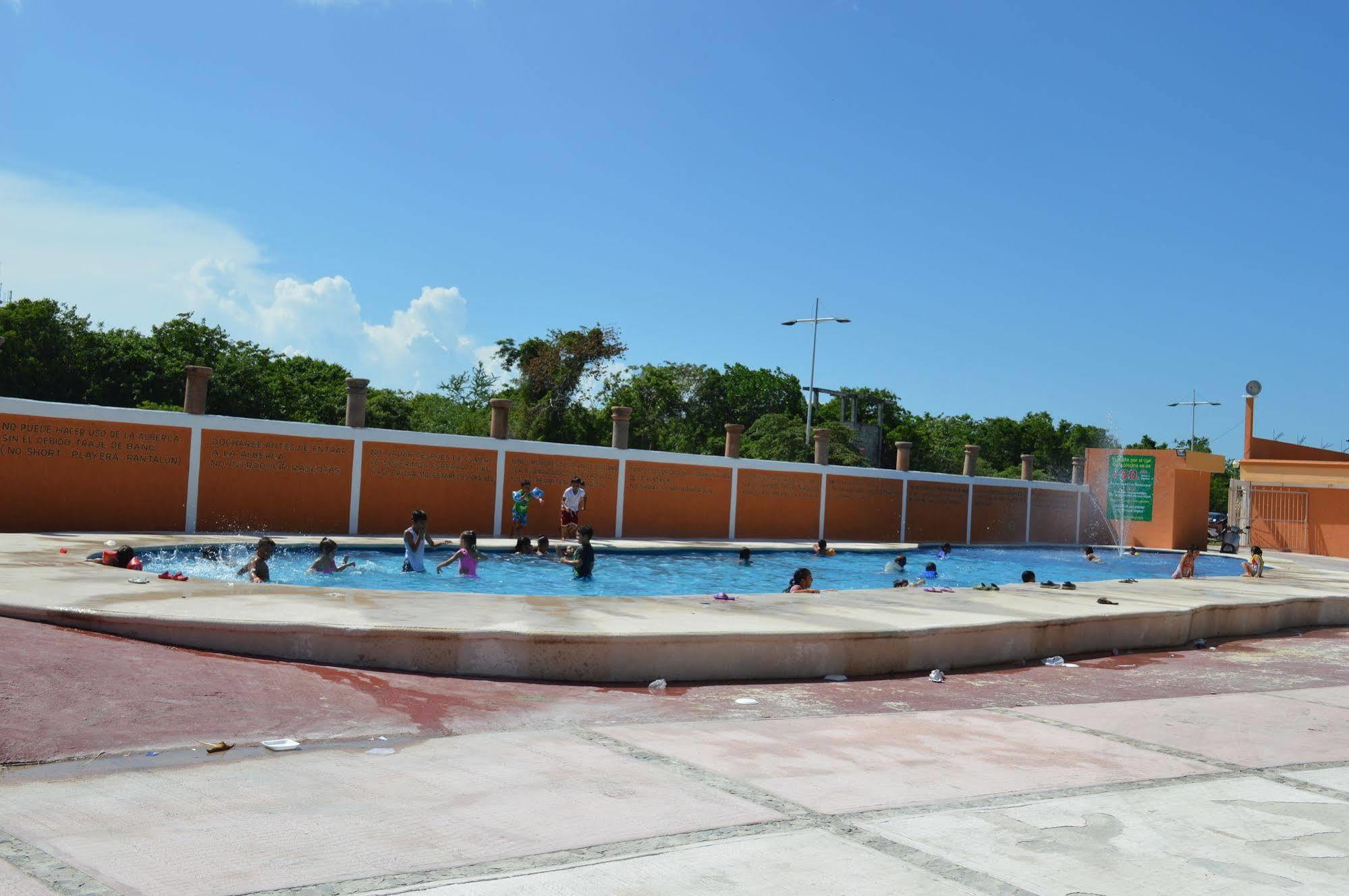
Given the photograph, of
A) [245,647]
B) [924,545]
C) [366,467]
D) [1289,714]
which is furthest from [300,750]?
[924,545]

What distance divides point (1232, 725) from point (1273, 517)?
99.7 feet

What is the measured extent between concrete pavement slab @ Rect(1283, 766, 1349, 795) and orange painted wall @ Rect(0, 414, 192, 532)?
18.5 metres

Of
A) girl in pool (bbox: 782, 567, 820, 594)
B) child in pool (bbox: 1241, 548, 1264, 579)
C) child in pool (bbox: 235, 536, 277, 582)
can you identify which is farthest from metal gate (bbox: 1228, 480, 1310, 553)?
child in pool (bbox: 235, 536, 277, 582)

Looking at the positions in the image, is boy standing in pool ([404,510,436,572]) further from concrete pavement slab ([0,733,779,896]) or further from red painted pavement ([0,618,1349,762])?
concrete pavement slab ([0,733,779,896])

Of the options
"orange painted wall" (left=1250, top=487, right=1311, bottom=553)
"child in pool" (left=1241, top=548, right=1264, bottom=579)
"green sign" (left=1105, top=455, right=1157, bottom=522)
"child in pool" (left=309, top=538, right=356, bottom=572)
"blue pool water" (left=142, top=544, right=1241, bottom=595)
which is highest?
"green sign" (left=1105, top=455, right=1157, bottom=522)

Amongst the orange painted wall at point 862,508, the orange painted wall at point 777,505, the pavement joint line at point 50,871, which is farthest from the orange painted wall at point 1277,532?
the pavement joint line at point 50,871

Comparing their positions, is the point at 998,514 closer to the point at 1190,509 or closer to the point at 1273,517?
the point at 1190,509

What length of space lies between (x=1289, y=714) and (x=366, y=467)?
693 inches

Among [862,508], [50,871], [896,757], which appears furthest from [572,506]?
[50,871]

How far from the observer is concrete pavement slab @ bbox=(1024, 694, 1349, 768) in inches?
276

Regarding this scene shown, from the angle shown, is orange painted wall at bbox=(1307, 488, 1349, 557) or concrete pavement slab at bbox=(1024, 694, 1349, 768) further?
orange painted wall at bbox=(1307, 488, 1349, 557)

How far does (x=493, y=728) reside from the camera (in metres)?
6.49

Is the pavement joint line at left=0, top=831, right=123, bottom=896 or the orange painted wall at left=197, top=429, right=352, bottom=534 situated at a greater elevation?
the orange painted wall at left=197, top=429, right=352, bottom=534

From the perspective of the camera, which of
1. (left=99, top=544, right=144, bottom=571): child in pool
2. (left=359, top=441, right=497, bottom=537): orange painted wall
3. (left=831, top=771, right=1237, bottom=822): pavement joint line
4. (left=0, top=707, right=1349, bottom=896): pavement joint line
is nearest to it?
(left=0, top=707, right=1349, bottom=896): pavement joint line
